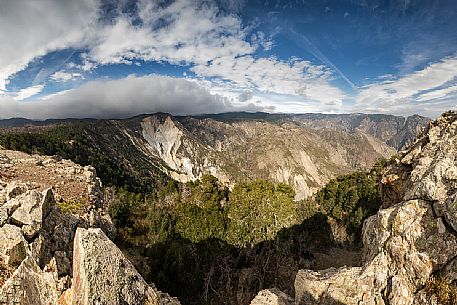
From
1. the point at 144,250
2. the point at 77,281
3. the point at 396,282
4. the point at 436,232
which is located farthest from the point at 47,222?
the point at 144,250

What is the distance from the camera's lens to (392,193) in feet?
67.8

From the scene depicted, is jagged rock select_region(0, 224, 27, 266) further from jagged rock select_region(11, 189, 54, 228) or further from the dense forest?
the dense forest

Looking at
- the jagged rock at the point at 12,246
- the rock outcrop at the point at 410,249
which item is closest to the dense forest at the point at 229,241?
the rock outcrop at the point at 410,249

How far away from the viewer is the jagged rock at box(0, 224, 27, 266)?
470 inches

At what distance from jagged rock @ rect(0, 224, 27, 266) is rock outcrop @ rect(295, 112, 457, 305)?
12351 mm

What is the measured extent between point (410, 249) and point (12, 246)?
640 inches

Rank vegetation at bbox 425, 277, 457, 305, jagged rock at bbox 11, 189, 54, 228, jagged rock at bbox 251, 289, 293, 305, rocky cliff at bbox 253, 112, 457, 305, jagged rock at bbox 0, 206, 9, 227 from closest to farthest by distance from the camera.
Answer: vegetation at bbox 425, 277, 457, 305, rocky cliff at bbox 253, 112, 457, 305, jagged rock at bbox 0, 206, 9, 227, jagged rock at bbox 11, 189, 54, 228, jagged rock at bbox 251, 289, 293, 305

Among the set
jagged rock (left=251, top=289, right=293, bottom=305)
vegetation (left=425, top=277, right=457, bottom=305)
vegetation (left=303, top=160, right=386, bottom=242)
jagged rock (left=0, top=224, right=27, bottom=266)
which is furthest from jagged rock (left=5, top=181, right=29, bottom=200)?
vegetation (left=303, top=160, right=386, bottom=242)

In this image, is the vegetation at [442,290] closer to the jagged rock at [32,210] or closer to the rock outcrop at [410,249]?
the rock outcrop at [410,249]

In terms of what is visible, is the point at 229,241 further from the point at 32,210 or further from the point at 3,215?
the point at 3,215

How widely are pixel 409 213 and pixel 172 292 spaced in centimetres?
2701

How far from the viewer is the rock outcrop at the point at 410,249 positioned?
11.1 metres

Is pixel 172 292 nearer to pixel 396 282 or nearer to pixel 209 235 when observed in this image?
pixel 209 235

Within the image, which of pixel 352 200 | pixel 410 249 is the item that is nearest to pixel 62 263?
pixel 410 249
